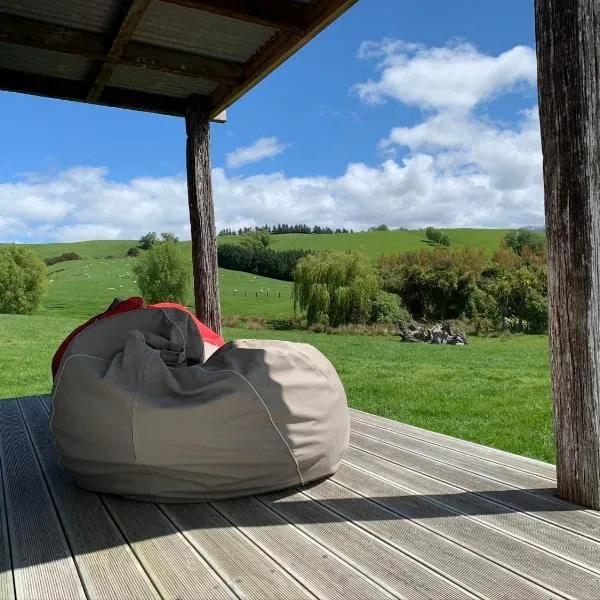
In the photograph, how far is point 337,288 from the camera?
22.5 m

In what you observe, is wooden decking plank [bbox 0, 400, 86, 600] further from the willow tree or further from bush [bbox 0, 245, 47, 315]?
bush [bbox 0, 245, 47, 315]

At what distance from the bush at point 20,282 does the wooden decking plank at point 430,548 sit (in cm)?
3000

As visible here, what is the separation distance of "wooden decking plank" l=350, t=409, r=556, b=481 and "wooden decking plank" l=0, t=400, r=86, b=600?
1.88 meters

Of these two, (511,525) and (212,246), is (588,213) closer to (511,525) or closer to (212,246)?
(511,525)

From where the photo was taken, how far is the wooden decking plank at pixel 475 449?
8.73 ft

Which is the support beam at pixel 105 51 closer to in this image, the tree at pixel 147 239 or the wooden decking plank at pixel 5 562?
the wooden decking plank at pixel 5 562

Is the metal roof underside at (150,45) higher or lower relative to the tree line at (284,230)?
lower

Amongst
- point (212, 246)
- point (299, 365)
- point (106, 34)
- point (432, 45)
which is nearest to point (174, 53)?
point (106, 34)

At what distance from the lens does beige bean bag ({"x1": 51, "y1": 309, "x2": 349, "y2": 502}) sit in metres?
2.27

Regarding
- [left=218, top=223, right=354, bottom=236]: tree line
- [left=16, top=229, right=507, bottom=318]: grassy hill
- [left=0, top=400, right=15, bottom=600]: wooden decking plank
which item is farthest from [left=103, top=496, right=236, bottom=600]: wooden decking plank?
[left=218, top=223, right=354, bottom=236]: tree line

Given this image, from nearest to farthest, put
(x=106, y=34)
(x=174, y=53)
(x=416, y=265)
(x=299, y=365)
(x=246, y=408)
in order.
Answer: (x=246, y=408) < (x=299, y=365) < (x=106, y=34) < (x=174, y=53) < (x=416, y=265)

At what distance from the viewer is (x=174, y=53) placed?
407 cm

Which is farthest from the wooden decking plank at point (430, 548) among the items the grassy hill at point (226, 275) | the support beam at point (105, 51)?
the grassy hill at point (226, 275)

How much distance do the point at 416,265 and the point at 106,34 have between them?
21630mm
